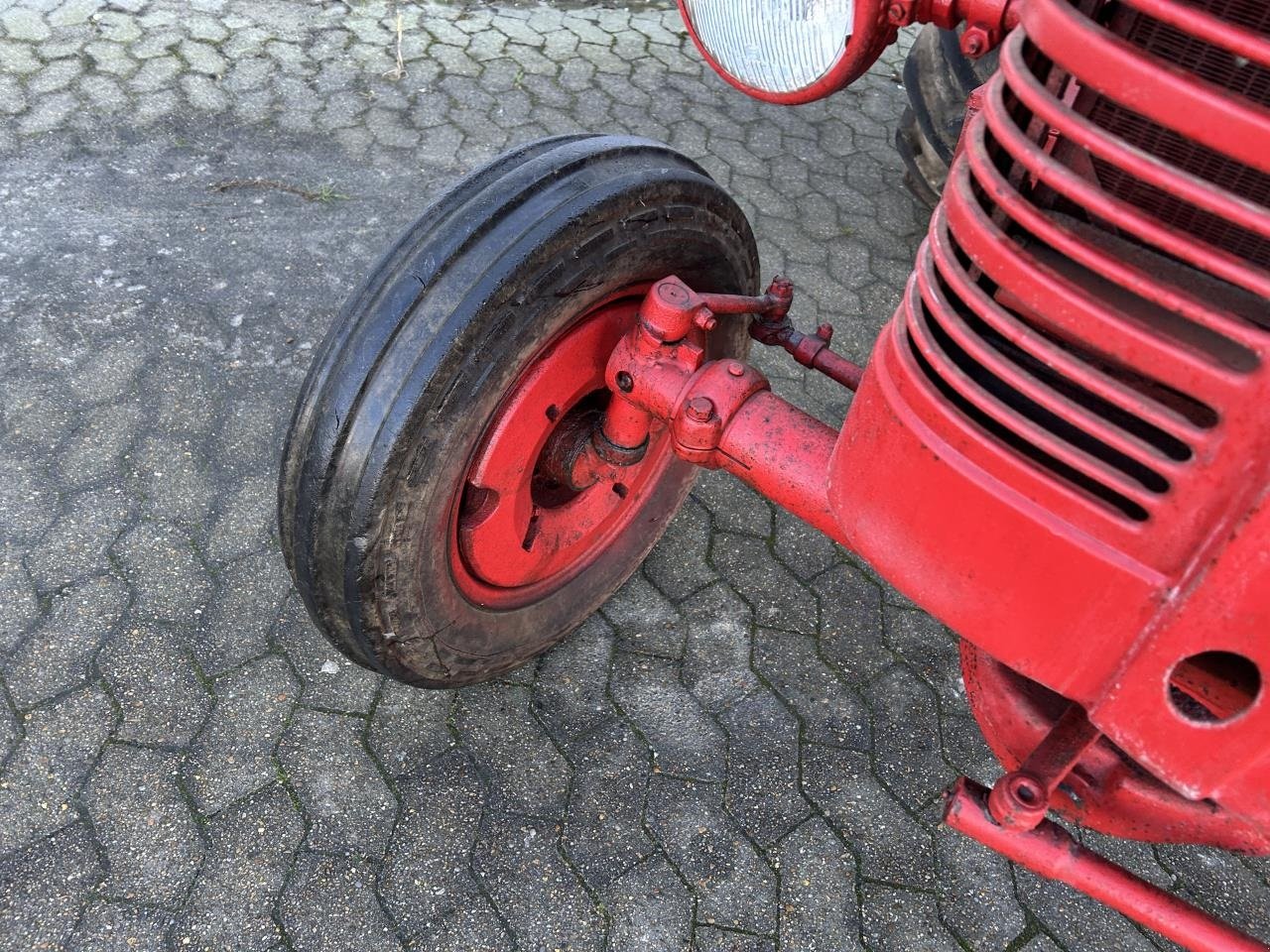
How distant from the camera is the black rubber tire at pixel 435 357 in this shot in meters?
1.47

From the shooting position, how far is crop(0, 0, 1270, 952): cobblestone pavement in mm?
1752

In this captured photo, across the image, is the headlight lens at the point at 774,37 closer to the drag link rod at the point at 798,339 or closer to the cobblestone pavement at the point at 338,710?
the drag link rod at the point at 798,339

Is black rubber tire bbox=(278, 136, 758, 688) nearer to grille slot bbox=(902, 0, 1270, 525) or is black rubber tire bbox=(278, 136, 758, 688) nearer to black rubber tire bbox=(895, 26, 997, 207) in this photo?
grille slot bbox=(902, 0, 1270, 525)

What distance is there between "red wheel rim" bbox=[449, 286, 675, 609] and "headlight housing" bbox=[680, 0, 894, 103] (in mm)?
427

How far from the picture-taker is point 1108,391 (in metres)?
0.90

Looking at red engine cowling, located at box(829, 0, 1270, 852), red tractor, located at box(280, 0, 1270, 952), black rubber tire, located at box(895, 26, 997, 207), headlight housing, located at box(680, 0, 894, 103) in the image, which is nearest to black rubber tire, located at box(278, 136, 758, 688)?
red tractor, located at box(280, 0, 1270, 952)

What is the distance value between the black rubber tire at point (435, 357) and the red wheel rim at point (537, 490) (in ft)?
0.18

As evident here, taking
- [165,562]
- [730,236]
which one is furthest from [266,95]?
[730,236]

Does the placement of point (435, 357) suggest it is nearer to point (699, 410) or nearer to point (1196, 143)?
point (699, 410)

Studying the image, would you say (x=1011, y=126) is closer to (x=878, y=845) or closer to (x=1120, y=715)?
(x=1120, y=715)

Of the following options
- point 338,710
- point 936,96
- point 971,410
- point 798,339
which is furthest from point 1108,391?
point 936,96

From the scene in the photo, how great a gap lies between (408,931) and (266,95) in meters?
3.16

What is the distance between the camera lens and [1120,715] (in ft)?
3.42

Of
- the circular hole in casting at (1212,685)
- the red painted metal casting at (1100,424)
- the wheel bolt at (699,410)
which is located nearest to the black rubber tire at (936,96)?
the red painted metal casting at (1100,424)
